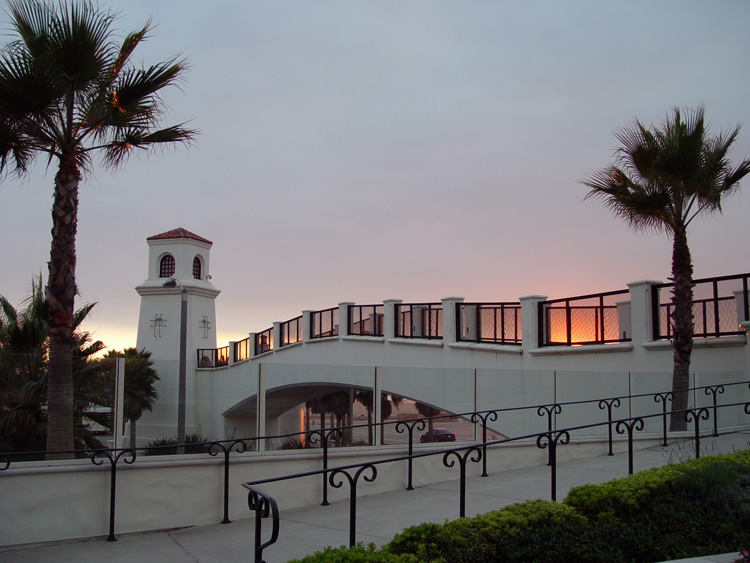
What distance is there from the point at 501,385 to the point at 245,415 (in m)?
6.65

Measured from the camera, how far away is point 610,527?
672cm

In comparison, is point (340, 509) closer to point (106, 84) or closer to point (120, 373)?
point (120, 373)

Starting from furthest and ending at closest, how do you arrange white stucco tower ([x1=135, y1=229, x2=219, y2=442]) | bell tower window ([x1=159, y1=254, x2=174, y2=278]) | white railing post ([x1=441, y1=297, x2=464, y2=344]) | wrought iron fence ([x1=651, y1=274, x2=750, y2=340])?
1. bell tower window ([x1=159, y1=254, x2=174, y2=278])
2. white stucco tower ([x1=135, y1=229, x2=219, y2=442])
3. white railing post ([x1=441, y1=297, x2=464, y2=344])
4. wrought iron fence ([x1=651, y1=274, x2=750, y2=340])

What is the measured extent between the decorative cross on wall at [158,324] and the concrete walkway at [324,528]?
39093 mm

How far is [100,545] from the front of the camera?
27.8 feet

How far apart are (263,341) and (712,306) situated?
934 inches

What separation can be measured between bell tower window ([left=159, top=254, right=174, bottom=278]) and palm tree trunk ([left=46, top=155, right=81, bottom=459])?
123ft

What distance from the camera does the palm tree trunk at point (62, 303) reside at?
10.5 m

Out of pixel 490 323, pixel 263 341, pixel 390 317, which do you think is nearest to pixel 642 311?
pixel 490 323

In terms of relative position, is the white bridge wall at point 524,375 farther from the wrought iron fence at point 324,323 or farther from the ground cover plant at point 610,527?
the wrought iron fence at point 324,323

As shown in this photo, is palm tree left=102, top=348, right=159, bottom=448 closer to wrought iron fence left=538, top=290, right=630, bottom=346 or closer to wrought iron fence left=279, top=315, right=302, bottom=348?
wrought iron fence left=538, top=290, right=630, bottom=346

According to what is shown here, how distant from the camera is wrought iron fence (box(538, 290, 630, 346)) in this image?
19016mm

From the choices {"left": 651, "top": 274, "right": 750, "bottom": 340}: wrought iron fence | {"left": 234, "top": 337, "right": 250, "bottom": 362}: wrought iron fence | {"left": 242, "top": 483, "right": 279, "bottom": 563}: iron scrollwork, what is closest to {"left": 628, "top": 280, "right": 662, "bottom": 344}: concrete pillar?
{"left": 651, "top": 274, "right": 750, "bottom": 340}: wrought iron fence

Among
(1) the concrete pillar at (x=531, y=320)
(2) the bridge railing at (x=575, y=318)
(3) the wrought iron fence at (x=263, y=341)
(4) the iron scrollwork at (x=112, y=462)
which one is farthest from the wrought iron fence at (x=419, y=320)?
(4) the iron scrollwork at (x=112, y=462)
